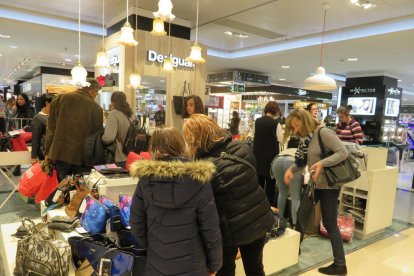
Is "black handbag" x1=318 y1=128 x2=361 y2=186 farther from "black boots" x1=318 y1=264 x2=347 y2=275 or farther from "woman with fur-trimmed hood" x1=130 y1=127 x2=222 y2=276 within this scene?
"woman with fur-trimmed hood" x1=130 y1=127 x2=222 y2=276

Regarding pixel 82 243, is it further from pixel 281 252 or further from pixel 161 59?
pixel 161 59

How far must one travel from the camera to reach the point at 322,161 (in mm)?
2398

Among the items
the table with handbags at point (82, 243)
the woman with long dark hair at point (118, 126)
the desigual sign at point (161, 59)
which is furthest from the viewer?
the desigual sign at point (161, 59)

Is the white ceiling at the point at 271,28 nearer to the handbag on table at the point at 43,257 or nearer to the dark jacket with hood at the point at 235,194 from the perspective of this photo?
the dark jacket with hood at the point at 235,194

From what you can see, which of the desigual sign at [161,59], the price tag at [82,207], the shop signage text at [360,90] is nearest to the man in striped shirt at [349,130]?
the desigual sign at [161,59]

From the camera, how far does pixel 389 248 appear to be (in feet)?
11.0

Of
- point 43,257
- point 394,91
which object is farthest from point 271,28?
point 394,91

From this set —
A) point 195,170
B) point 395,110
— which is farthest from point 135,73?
point 395,110

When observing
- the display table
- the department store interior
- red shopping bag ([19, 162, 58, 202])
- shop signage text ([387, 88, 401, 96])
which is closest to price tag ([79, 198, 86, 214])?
the department store interior

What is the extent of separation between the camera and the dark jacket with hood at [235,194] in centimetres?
155

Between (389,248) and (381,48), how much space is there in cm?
433

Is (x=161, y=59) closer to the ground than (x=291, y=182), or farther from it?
farther from it

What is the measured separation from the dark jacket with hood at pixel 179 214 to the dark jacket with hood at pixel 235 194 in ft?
0.35

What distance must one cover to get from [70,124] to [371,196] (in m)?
3.22
